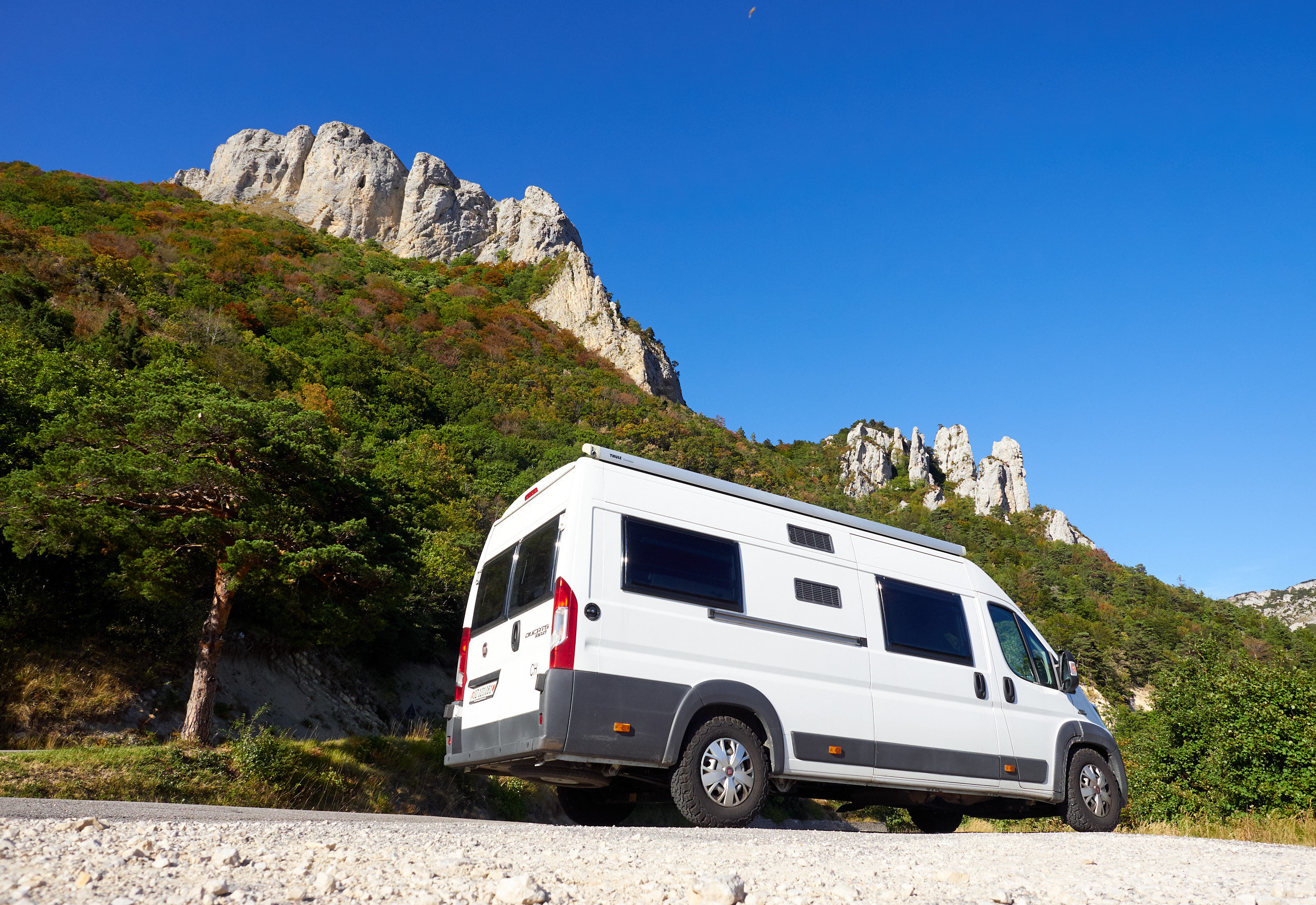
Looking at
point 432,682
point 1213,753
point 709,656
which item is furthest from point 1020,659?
point 432,682

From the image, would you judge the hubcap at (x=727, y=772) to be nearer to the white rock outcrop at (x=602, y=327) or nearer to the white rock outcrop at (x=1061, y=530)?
the white rock outcrop at (x=602, y=327)

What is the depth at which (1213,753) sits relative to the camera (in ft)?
52.1

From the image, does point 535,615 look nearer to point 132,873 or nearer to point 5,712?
point 132,873

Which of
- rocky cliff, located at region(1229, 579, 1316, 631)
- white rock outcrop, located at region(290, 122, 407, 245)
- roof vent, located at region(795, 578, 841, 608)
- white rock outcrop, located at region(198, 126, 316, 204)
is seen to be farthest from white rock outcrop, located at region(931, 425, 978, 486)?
roof vent, located at region(795, 578, 841, 608)

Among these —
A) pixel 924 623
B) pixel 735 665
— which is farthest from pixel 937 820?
pixel 735 665

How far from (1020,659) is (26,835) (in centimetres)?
814

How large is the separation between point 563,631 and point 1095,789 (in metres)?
6.44

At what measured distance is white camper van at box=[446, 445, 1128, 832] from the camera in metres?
5.71

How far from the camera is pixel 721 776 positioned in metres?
5.98

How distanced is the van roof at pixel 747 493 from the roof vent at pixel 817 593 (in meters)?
0.67

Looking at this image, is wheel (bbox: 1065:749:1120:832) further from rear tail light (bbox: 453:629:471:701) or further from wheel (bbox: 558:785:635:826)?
rear tail light (bbox: 453:629:471:701)

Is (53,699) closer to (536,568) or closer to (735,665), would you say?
(536,568)

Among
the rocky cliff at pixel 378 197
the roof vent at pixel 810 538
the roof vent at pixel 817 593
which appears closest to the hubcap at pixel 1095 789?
the roof vent at pixel 817 593

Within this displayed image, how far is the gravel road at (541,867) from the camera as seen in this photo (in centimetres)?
262
